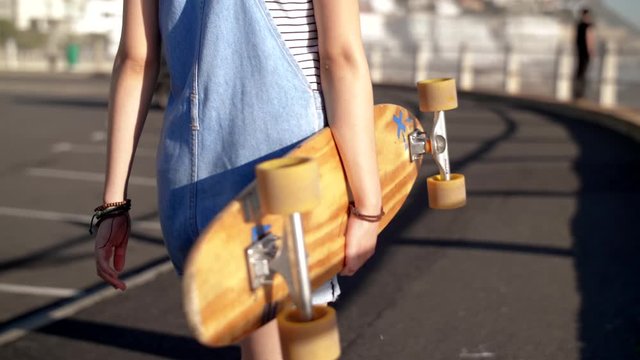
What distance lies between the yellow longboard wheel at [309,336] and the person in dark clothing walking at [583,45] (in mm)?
15897

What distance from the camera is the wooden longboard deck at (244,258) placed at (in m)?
1.54

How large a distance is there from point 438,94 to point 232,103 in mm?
748

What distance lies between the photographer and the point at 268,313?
5.63ft

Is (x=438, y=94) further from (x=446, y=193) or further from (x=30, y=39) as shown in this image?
(x=30, y=39)

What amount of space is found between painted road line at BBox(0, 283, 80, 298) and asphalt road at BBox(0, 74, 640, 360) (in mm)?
11

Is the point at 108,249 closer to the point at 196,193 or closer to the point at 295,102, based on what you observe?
the point at 196,193

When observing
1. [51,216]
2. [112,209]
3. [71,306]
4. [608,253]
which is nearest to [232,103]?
[112,209]

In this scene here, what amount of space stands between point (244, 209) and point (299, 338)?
0.26 m

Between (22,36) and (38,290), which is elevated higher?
(38,290)

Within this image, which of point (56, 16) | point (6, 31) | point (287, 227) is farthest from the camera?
point (56, 16)

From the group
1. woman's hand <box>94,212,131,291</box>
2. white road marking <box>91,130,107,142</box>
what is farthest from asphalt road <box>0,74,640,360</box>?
white road marking <box>91,130,107,142</box>

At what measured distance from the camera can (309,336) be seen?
1582 mm

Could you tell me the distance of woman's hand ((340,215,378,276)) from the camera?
1854 mm

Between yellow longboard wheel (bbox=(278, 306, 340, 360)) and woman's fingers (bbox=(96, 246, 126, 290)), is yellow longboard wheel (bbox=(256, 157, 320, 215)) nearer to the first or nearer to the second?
yellow longboard wheel (bbox=(278, 306, 340, 360))
